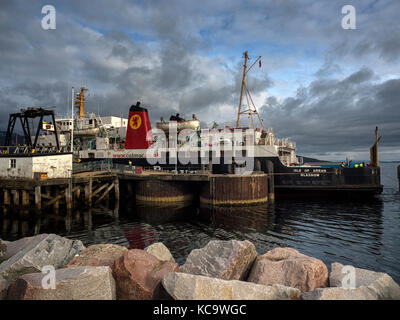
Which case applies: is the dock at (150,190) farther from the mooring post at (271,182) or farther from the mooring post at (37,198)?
the mooring post at (271,182)

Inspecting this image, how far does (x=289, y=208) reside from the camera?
922 inches

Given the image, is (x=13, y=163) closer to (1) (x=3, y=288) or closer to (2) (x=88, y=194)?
(2) (x=88, y=194)

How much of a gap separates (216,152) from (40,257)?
75.4 ft

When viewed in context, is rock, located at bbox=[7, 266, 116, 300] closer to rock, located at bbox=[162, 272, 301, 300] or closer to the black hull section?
rock, located at bbox=[162, 272, 301, 300]

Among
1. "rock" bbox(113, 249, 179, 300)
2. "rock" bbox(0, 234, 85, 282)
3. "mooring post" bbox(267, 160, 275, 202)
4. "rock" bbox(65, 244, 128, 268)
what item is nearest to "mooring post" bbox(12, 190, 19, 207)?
"rock" bbox(0, 234, 85, 282)

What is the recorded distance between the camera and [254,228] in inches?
656

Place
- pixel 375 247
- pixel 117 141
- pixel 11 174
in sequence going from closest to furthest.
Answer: pixel 375 247, pixel 11 174, pixel 117 141

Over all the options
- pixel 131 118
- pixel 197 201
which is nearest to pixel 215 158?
pixel 197 201

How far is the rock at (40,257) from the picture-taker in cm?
662

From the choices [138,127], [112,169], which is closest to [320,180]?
[138,127]

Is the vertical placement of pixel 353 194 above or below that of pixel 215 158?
below

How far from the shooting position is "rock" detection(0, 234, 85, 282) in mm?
6625
